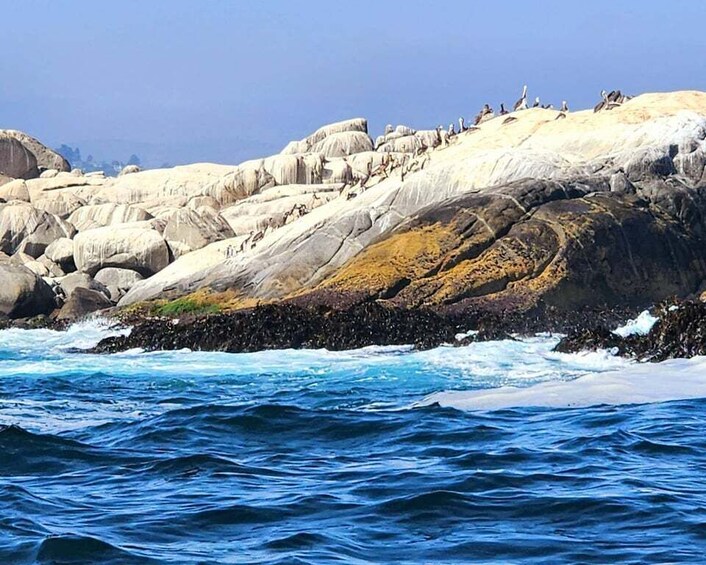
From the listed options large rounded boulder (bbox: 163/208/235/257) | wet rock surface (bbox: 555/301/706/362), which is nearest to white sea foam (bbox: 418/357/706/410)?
wet rock surface (bbox: 555/301/706/362)

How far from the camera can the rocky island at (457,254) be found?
73.3 ft

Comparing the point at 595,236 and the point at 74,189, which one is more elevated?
the point at 74,189

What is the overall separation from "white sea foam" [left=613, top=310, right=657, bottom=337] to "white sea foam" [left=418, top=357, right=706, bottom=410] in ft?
26.1

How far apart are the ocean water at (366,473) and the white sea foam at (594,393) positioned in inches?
1.2

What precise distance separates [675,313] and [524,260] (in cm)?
790

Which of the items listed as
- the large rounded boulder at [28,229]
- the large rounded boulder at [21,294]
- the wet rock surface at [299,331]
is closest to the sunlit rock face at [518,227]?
the wet rock surface at [299,331]

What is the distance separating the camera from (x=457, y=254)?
82.7 ft

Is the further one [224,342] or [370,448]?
[224,342]

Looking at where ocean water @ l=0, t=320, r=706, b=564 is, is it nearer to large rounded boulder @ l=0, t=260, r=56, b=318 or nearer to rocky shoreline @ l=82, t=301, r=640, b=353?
rocky shoreline @ l=82, t=301, r=640, b=353

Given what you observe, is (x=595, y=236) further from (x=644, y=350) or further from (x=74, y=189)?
(x=74, y=189)

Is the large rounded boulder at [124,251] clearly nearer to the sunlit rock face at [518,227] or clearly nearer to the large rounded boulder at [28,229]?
the sunlit rock face at [518,227]

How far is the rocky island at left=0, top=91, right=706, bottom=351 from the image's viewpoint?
22328mm

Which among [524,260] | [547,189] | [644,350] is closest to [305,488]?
[644,350]

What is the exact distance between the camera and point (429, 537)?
20.7 feet
